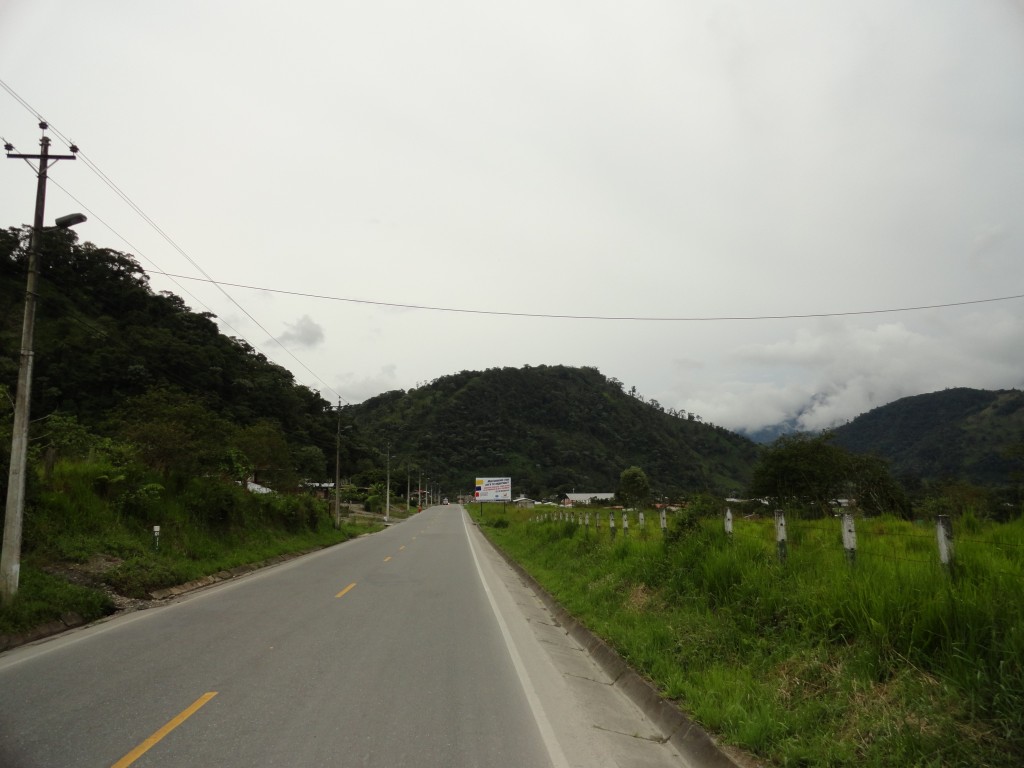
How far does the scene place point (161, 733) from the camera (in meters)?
5.21

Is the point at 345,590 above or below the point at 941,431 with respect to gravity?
below

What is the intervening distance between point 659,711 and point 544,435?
144 meters

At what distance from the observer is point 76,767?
453 centimetres

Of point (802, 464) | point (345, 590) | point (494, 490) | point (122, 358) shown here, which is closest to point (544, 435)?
point (494, 490)

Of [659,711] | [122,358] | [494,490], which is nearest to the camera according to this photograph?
[659,711]

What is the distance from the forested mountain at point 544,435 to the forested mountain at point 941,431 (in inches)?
2587

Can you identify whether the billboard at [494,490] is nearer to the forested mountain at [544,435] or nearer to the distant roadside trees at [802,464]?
the distant roadside trees at [802,464]

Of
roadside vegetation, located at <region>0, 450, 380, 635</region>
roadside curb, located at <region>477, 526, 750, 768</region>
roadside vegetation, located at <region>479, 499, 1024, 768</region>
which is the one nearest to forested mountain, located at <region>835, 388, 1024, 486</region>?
roadside vegetation, located at <region>479, 499, 1024, 768</region>

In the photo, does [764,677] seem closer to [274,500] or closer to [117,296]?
[274,500]

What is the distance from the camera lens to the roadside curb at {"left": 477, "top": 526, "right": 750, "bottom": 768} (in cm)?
513

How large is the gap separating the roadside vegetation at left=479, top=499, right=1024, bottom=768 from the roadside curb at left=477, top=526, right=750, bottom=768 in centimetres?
12

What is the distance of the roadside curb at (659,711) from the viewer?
5134 millimetres

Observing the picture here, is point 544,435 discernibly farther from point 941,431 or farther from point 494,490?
point 941,431

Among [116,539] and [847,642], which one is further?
[116,539]
